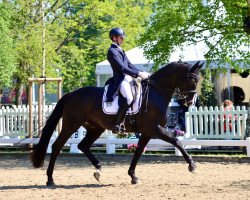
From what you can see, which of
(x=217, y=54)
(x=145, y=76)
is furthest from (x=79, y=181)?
(x=217, y=54)

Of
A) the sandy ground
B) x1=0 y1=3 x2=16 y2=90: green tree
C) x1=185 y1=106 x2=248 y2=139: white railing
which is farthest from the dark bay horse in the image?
x1=0 y1=3 x2=16 y2=90: green tree

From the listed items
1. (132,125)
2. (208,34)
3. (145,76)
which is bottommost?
(132,125)

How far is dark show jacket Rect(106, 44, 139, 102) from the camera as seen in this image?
11352mm

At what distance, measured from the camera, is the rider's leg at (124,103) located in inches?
455

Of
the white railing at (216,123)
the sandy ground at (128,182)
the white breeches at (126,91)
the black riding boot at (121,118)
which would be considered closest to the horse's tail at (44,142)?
the sandy ground at (128,182)

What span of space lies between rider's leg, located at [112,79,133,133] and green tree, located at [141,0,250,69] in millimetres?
6717

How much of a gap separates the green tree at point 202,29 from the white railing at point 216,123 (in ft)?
4.96

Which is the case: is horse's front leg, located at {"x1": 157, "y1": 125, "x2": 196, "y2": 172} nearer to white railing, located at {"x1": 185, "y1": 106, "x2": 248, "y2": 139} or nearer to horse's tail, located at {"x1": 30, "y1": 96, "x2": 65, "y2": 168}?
horse's tail, located at {"x1": 30, "y1": 96, "x2": 65, "y2": 168}

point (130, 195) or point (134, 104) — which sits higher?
point (134, 104)

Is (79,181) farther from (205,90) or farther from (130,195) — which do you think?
(205,90)

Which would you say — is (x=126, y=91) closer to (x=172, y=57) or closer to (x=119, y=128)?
(x=119, y=128)

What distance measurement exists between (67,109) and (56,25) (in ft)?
66.0

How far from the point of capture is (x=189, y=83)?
11367 mm

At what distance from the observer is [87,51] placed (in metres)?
36.7
